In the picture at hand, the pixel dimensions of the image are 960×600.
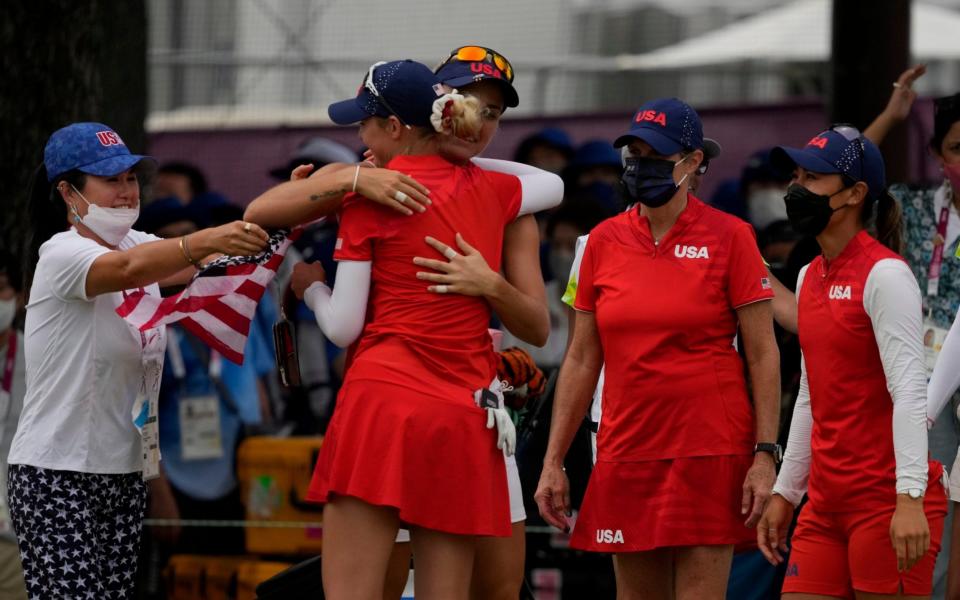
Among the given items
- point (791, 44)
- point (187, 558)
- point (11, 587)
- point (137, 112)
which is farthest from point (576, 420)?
point (791, 44)

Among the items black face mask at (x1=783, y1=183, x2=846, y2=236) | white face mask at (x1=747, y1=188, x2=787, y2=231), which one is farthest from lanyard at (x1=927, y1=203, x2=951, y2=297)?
white face mask at (x1=747, y1=188, x2=787, y2=231)

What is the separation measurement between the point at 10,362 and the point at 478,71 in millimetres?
3086

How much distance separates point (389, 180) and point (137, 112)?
5.28 m

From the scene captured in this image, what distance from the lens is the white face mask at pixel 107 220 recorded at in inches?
203

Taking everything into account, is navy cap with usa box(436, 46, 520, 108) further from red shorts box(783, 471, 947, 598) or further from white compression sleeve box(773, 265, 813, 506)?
red shorts box(783, 471, 947, 598)

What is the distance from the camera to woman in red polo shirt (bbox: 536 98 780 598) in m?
4.87

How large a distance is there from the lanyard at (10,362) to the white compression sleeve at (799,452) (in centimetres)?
362

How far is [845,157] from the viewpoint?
16.1 feet

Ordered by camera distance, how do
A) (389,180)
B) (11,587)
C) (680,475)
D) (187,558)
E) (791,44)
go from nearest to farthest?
(389,180)
(680,475)
(11,587)
(187,558)
(791,44)

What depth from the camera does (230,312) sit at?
5262 mm

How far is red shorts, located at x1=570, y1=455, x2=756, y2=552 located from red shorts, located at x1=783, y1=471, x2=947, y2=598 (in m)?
0.20

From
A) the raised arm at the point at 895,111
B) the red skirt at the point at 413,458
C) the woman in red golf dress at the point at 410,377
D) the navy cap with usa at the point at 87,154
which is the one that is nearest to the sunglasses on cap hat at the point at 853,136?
the woman in red golf dress at the point at 410,377

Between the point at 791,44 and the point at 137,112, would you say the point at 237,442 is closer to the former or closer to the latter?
the point at 137,112

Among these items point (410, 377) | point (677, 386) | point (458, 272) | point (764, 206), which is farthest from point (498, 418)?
point (764, 206)
